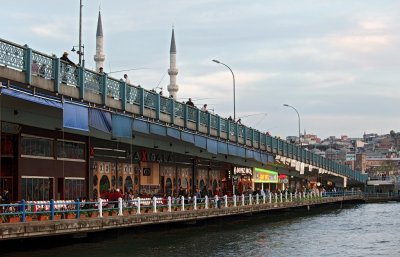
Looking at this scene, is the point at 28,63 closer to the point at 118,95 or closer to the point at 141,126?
the point at 118,95

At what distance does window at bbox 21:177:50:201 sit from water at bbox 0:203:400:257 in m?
4.56

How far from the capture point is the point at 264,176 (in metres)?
92.1

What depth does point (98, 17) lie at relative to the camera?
82438mm

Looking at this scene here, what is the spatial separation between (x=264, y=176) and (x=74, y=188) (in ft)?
167

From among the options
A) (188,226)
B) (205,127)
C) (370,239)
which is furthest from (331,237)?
(205,127)

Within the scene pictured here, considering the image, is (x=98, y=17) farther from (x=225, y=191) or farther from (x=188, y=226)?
(x=188, y=226)

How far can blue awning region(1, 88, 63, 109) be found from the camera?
95.7ft

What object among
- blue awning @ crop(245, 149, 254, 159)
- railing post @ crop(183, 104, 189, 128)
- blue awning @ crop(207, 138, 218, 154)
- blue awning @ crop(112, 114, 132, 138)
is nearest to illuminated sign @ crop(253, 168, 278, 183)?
blue awning @ crop(245, 149, 254, 159)

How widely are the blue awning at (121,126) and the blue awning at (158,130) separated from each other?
3.23m

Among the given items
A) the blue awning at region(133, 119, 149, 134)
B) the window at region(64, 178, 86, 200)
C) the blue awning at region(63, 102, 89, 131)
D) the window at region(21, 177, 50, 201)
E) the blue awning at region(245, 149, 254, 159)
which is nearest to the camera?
the blue awning at region(63, 102, 89, 131)

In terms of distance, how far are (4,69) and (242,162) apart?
5127 centimetres

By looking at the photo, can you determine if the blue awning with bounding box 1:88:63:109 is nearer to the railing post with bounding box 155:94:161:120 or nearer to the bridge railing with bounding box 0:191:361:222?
the bridge railing with bounding box 0:191:361:222

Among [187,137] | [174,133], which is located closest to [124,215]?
[174,133]

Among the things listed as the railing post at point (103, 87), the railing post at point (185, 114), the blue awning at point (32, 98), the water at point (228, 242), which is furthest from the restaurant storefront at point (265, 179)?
the blue awning at point (32, 98)
